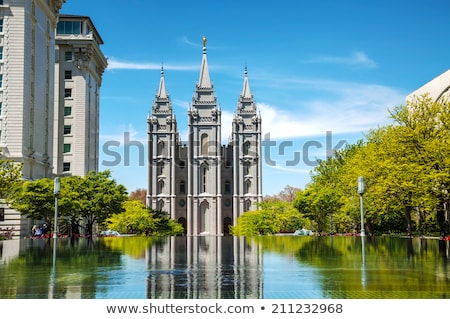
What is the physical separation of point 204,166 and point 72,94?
40.3 metres

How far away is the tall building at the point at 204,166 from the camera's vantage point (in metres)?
105

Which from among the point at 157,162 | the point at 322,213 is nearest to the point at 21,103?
the point at 322,213

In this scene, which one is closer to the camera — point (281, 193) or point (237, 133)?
point (237, 133)

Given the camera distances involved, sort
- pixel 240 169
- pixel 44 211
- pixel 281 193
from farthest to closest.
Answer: pixel 281 193 → pixel 240 169 → pixel 44 211

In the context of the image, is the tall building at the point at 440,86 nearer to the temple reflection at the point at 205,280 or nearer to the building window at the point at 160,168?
the temple reflection at the point at 205,280

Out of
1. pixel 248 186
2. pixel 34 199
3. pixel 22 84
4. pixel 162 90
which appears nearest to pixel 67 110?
pixel 22 84

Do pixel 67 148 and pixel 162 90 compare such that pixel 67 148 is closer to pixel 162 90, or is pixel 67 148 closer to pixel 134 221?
pixel 134 221

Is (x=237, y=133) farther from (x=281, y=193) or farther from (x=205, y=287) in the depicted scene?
(x=205, y=287)

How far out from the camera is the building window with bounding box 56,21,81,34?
69125mm

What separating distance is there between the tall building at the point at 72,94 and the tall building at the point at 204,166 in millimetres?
35969

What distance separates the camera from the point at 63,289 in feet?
39.7

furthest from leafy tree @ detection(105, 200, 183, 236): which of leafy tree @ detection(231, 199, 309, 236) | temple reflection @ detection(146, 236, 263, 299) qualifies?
temple reflection @ detection(146, 236, 263, 299)
